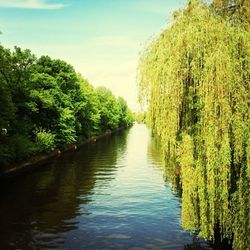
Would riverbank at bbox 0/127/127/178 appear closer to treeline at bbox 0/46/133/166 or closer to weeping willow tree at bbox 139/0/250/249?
treeline at bbox 0/46/133/166

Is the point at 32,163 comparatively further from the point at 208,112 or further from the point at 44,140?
the point at 208,112

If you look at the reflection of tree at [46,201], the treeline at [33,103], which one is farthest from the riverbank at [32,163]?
the reflection of tree at [46,201]

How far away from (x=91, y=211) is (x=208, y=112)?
14.9m

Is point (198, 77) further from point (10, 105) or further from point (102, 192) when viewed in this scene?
point (10, 105)

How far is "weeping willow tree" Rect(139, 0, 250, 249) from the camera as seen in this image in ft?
55.4

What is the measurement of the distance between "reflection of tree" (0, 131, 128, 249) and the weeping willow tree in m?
9.14

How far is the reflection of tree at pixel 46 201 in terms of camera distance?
2425 centimetres

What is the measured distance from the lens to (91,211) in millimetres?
29344

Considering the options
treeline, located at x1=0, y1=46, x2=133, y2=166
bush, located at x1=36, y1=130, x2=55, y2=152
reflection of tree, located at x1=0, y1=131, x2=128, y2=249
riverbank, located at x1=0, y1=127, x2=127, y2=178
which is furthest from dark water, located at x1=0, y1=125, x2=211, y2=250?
bush, located at x1=36, y1=130, x2=55, y2=152

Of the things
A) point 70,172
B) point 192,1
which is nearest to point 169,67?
point 192,1

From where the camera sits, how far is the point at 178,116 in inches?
733

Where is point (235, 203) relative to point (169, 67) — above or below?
below

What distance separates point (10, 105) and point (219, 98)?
28949mm

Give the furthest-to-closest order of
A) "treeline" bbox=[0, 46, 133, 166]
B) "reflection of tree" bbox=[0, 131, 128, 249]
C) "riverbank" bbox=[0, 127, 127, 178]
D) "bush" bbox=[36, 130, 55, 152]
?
"bush" bbox=[36, 130, 55, 152] → "treeline" bbox=[0, 46, 133, 166] → "riverbank" bbox=[0, 127, 127, 178] → "reflection of tree" bbox=[0, 131, 128, 249]
